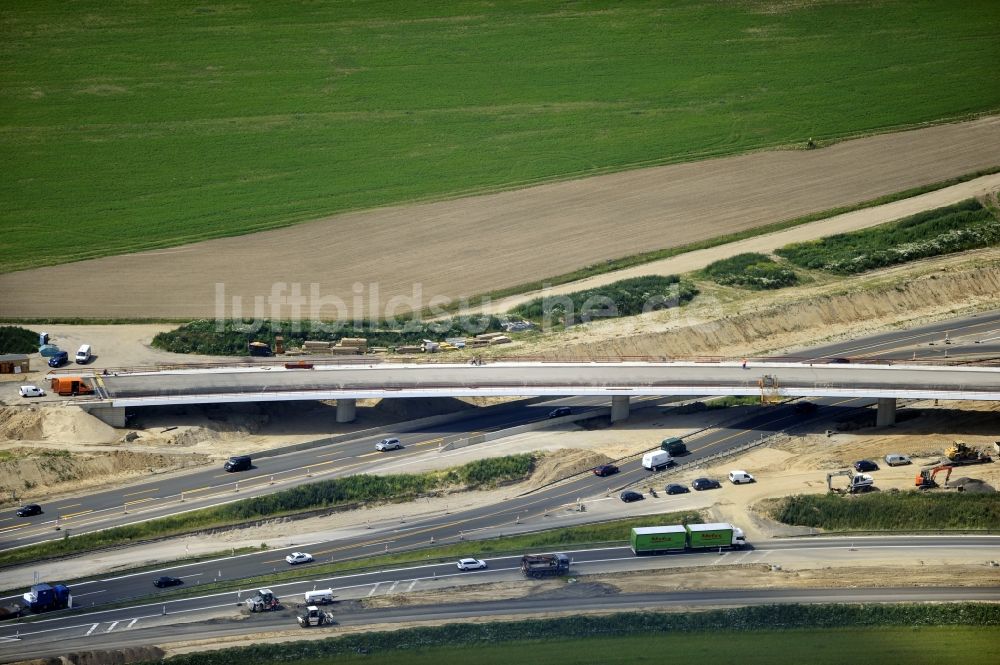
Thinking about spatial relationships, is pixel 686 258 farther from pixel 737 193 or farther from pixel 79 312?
pixel 79 312

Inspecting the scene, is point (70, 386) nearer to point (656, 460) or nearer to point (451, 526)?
point (451, 526)

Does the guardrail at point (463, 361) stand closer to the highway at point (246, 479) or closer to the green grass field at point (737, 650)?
the highway at point (246, 479)

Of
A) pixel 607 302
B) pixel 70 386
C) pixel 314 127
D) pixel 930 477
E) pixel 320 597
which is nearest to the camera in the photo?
pixel 320 597

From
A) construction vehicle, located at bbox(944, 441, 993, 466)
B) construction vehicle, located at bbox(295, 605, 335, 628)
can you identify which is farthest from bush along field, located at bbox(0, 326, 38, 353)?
construction vehicle, located at bbox(944, 441, 993, 466)

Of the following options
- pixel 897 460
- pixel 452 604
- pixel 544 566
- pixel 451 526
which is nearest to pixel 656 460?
pixel 451 526

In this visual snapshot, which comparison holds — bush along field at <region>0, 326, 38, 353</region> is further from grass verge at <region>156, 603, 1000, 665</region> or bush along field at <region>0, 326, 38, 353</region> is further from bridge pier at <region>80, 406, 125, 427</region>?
grass verge at <region>156, 603, 1000, 665</region>

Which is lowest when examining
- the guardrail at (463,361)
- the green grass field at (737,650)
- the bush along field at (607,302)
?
the green grass field at (737,650)

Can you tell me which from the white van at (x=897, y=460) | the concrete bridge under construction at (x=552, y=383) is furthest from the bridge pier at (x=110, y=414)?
the white van at (x=897, y=460)
